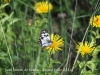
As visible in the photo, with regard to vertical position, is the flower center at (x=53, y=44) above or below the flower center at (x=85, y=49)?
above

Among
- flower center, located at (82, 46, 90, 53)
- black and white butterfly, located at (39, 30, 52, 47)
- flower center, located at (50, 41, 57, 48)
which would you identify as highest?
black and white butterfly, located at (39, 30, 52, 47)

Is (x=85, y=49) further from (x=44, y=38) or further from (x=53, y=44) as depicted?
(x=44, y=38)

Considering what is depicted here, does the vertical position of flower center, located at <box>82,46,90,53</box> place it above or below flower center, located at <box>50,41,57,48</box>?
below

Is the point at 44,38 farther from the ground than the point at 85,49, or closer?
farther from the ground

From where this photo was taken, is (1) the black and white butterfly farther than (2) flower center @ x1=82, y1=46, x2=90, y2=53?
No

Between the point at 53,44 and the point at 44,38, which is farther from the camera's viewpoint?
the point at 53,44

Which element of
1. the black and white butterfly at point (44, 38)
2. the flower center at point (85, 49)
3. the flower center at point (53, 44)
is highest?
the black and white butterfly at point (44, 38)

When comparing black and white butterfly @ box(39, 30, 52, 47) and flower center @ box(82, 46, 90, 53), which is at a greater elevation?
black and white butterfly @ box(39, 30, 52, 47)

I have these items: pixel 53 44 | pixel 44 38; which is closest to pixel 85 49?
pixel 53 44

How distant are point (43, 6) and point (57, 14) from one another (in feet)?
2.56

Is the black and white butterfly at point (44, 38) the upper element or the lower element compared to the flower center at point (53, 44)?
upper

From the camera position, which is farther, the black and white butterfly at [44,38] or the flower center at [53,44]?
the flower center at [53,44]

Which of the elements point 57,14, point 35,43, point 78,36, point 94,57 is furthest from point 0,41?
point 57,14

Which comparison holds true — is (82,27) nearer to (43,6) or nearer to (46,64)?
(43,6)
